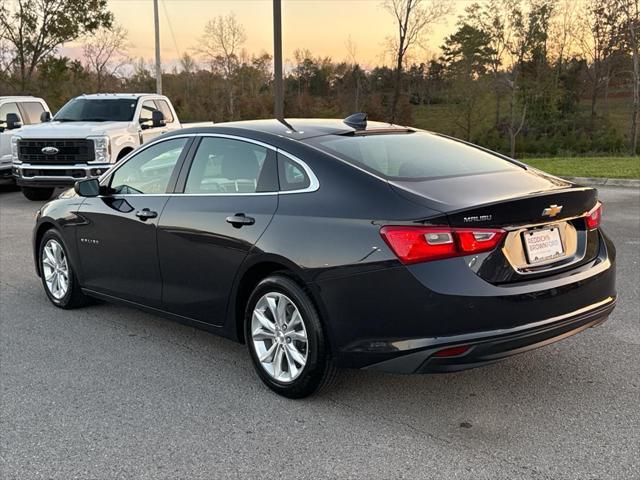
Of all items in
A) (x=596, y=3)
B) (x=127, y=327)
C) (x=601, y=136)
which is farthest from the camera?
(x=601, y=136)

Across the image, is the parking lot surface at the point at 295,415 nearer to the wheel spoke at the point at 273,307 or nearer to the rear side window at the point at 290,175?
the wheel spoke at the point at 273,307

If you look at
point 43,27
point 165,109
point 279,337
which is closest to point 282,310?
point 279,337

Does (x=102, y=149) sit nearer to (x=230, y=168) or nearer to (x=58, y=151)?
(x=58, y=151)

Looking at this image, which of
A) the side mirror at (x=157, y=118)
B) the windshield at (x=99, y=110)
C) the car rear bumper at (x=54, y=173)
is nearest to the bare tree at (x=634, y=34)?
the side mirror at (x=157, y=118)

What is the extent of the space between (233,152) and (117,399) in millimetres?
1729

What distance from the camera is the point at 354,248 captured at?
3.41 metres

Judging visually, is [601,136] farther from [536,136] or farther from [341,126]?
[341,126]

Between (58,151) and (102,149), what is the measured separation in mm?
983

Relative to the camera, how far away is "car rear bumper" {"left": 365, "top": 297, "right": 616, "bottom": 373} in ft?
10.5

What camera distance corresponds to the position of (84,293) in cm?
561

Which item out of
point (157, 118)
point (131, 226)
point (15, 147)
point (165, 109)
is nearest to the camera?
point (131, 226)

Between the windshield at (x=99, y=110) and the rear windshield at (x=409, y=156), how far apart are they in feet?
32.7

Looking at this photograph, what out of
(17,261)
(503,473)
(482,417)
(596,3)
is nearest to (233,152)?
(482,417)

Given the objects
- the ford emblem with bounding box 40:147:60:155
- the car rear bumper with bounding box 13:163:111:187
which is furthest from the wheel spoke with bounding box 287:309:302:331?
the ford emblem with bounding box 40:147:60:155
